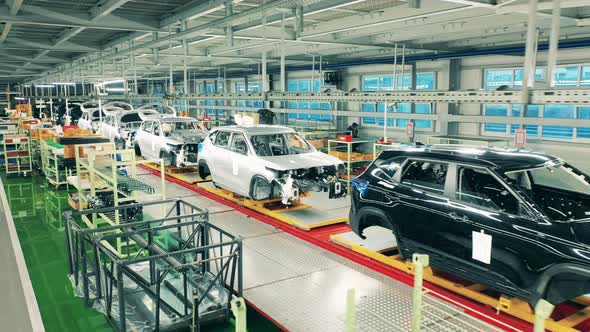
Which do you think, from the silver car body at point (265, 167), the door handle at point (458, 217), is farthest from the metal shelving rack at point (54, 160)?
the door handle at point (458, 217)

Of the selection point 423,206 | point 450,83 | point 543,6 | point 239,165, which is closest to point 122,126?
point 239,165

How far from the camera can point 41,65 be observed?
1711 centimetres

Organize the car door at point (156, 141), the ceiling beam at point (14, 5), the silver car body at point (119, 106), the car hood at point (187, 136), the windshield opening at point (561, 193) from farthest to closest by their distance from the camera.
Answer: the silver car body at point (119, 106), the car door at point (156, 141), the car hood at point (187, 136), the ceiling beam at point (14, 5), the windshield opening at point (561, 193)

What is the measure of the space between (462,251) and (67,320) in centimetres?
405

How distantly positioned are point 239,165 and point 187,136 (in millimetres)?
4315

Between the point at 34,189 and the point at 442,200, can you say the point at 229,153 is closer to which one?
the point at 442,200

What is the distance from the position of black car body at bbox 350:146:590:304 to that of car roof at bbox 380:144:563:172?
0.03 ft

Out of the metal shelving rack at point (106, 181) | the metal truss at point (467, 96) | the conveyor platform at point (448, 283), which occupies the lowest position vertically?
the conveyor platform at point (448, 283)

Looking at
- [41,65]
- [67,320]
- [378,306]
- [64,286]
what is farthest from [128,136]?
[378,306]

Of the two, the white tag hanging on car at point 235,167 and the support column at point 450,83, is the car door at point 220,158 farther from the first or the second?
the support column at point 450,83

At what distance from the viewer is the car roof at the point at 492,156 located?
14.3ft

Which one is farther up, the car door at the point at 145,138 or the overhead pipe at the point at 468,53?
the overhead pipe at the point at 468,53

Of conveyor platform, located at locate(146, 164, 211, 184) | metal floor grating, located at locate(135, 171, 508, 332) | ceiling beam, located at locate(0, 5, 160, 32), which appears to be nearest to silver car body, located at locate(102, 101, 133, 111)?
conveyor platform, located at locate(146, 164, 211, 184)

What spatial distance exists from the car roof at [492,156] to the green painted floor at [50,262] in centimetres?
252
